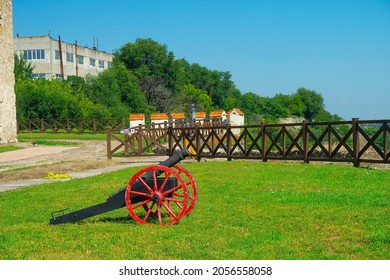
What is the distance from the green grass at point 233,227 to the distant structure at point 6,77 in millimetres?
20159

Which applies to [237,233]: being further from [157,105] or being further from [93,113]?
[157,105]

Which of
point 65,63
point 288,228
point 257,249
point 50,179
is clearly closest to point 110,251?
point 257,249

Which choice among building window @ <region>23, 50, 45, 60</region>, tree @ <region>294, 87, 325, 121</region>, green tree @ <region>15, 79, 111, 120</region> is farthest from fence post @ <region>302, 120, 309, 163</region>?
tree @ <region>294, 87, 325, 121</region>

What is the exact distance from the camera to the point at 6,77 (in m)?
31.2

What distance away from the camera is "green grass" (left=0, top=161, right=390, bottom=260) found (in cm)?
591

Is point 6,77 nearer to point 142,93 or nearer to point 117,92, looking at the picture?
point 117,92

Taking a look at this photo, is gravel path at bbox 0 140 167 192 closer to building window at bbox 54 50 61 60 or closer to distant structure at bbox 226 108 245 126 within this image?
distant structure at bbox 226 108 245 126

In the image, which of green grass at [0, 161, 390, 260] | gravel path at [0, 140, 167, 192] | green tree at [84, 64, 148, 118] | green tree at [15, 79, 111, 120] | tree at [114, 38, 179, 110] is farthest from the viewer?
tree at [114, 38, 179, 110]

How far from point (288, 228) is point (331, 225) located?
0.54 metres

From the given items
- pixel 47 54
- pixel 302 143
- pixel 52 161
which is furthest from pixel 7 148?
pixel 47 54

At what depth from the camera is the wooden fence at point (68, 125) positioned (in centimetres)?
4266

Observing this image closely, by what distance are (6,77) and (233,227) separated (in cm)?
2687

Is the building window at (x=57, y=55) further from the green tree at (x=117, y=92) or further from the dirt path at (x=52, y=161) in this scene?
the dirt path at (x=52, y=161)

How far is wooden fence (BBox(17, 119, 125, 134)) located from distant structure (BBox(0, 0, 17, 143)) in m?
10.6
